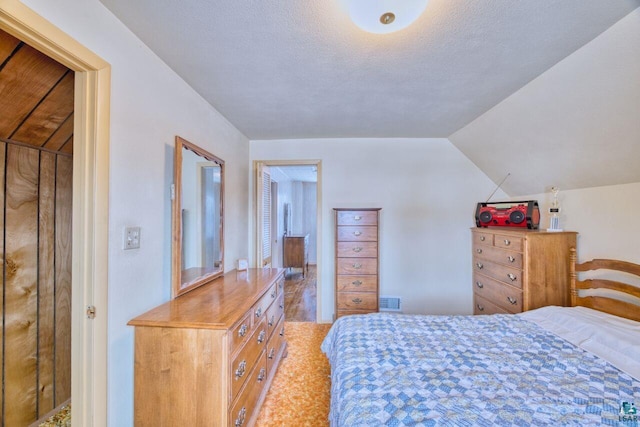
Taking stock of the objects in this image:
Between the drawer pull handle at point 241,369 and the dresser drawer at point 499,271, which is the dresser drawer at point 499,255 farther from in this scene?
the drawer pull handle at point 241,369

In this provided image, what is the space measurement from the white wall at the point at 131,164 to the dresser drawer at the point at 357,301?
1841 millimetres

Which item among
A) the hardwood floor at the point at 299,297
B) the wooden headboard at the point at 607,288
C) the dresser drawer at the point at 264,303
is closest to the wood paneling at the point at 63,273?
the dresser drawer at the point at 264,303

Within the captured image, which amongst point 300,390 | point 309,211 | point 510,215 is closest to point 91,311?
point 300,390

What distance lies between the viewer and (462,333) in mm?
1566

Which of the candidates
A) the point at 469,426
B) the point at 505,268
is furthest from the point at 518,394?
the point at 505,268

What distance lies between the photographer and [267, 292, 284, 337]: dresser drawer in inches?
77.2

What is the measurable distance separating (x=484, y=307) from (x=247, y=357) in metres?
2.44

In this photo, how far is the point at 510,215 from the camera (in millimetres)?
2604

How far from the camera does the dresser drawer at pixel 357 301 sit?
2.87 metres

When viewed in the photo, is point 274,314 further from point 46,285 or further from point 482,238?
point 482,238

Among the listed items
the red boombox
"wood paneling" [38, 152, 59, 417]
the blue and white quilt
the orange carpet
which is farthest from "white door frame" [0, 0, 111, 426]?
the red boombox

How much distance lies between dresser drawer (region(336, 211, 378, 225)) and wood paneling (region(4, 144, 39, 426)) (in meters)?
2.37

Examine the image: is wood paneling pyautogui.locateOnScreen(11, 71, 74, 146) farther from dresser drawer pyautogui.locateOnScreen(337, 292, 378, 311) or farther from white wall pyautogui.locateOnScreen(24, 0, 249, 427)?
dresser drawer pyautogui.locateOnScreen(337, 292, 378, 311)

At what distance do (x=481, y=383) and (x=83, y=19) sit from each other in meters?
2.31
